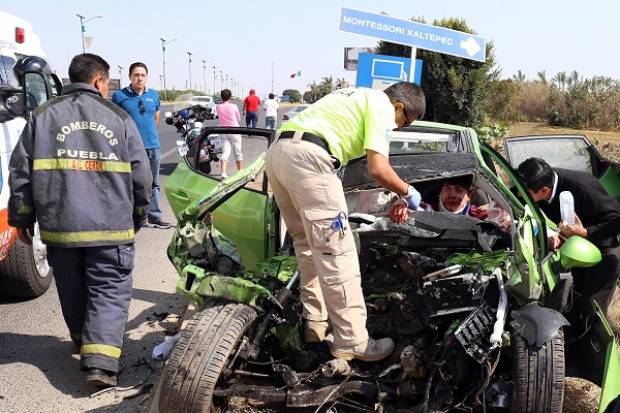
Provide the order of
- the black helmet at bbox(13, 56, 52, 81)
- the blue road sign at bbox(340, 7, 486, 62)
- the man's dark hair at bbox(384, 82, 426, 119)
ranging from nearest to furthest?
1. the man's dark hair at bbox(384, 82, 426, 119)
2. the black helmet at bbox(13, 56, 52, 81)
3. the blue road sign at bbox(340, 7, 486, 62)

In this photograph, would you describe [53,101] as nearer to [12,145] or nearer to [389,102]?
[12,145]

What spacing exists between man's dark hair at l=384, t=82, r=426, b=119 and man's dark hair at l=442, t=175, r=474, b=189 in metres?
0.65

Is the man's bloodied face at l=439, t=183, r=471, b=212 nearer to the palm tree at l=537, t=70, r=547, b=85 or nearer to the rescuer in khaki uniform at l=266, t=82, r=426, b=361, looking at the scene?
the rescuer in khaki uniform at l=266, t=82, r=426, b=361

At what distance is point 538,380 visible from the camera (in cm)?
293

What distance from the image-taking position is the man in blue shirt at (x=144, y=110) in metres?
8.20

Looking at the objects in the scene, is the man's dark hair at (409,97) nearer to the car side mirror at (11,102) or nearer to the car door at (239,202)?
the car door at (239,202)

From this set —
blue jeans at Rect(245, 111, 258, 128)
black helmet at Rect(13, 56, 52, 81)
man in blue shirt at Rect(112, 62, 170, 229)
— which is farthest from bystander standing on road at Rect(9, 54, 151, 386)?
blue jeans at Rect(245, 111, 258, 128)

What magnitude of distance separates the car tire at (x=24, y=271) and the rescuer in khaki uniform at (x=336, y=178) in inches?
98.5

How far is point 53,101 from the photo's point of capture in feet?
12.9

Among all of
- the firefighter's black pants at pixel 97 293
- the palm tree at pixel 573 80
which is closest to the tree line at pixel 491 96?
the palm tree at pixel 573 80

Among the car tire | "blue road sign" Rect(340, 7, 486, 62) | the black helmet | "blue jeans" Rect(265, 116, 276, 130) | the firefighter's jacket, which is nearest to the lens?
the firefighter's jacket

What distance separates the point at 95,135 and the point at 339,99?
1535 millimetres

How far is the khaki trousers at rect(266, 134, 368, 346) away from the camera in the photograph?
3.27m

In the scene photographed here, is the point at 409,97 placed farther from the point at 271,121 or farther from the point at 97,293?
the point at 271,121
